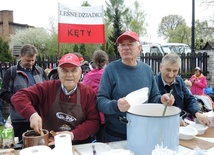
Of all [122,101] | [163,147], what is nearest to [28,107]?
[122,101]

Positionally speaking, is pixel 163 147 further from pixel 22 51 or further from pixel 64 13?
pixel 64 13

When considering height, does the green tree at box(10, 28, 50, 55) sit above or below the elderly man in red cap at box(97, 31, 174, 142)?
above

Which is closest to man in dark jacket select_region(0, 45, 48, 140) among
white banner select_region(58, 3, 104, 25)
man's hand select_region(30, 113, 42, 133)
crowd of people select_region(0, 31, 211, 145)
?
crowd of people select_region(0, 31, 211, 145)

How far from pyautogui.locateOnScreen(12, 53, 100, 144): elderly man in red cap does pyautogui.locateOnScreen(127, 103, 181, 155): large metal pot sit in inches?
16.4

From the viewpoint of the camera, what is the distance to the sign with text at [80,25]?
217 inches

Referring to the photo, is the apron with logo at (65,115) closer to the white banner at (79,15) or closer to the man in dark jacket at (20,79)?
the man in dark jacket at (20,79)

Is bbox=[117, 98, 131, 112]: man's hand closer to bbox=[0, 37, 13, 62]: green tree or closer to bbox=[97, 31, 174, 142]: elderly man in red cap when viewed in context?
bbox=[97, 31, 174, 142]: elderly man in red cap

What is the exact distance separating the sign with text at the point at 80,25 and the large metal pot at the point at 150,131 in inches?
176

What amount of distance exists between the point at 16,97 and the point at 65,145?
2.12 ft

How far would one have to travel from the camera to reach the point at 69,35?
554 centimetres

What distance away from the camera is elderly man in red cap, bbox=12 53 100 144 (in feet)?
5.28

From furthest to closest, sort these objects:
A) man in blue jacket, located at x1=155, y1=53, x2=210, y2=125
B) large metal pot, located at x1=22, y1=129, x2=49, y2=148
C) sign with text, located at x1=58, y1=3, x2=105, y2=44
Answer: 1. sign with text, located at x1=58, y1=3, x2=105, y2=44
2. man in blue jacket, located at x1=155, y1=53, x2=210, y2=125
3. large metal pot, located at x1=22, y1=129, x2=49, y2=148

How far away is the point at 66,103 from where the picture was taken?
161cm

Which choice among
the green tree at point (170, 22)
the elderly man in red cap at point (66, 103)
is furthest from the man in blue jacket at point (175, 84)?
the green tree at point (170, 22)
